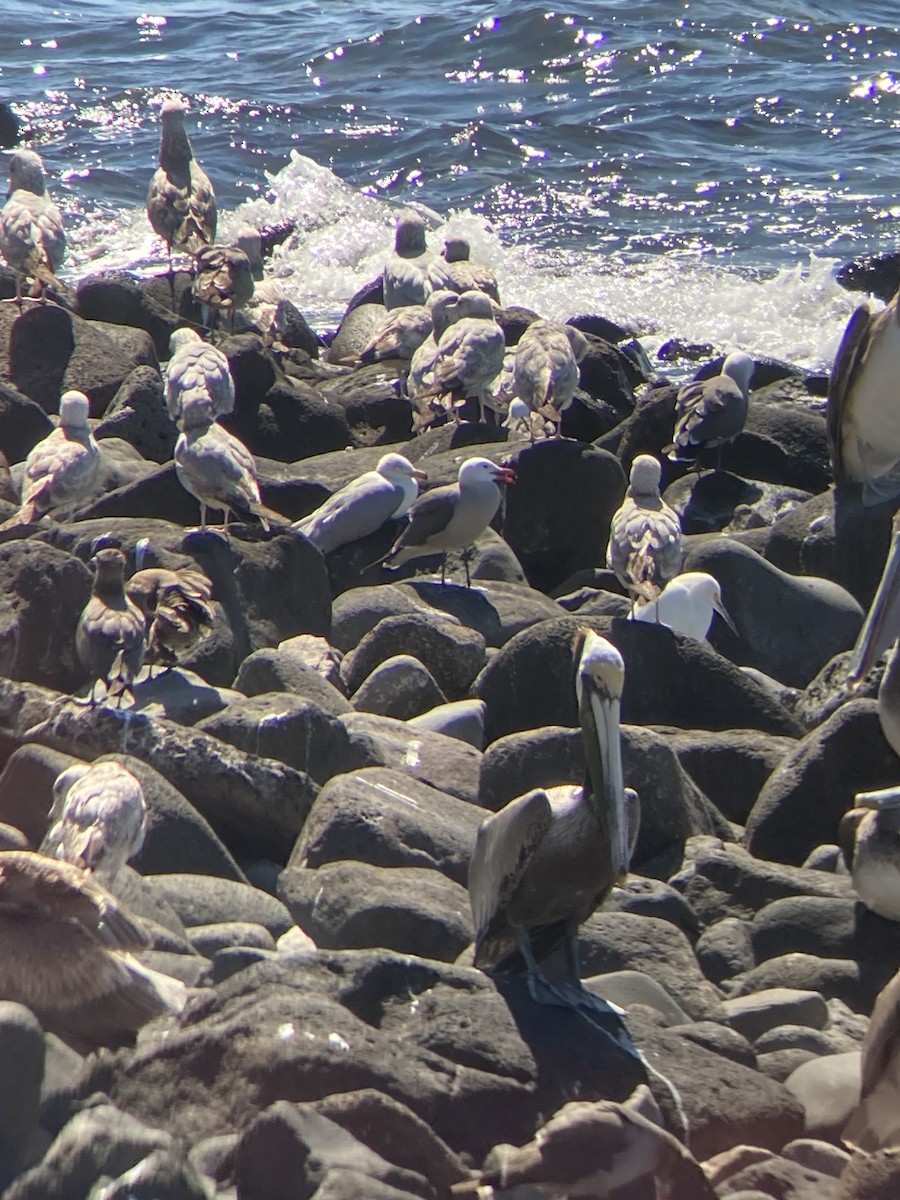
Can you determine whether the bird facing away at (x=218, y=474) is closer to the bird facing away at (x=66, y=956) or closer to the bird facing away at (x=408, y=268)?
the bird facing away at (x=66, y=956)

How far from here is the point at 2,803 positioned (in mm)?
6371

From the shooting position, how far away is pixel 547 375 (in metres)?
12.4

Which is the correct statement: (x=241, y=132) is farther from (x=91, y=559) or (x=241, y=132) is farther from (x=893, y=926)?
(x=893, y=926)

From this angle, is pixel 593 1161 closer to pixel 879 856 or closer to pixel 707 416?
pixel 879 856

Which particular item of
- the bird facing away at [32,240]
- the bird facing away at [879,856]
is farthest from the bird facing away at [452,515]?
the bird facing away at [32,240]

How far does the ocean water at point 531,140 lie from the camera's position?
68.4ft

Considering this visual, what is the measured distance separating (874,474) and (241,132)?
2111 cm

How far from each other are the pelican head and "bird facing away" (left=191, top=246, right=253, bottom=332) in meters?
10.7

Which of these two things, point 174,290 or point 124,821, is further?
point 174,290

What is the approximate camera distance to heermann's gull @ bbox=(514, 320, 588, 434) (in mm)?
12414

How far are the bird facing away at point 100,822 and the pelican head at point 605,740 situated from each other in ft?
4.81

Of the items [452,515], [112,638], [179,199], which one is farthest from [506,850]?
[179,199]

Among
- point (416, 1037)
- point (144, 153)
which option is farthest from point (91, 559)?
point (144, 153)

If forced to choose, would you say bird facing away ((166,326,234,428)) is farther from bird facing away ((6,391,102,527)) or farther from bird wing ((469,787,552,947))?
bird wing ((469,787,552,947))
